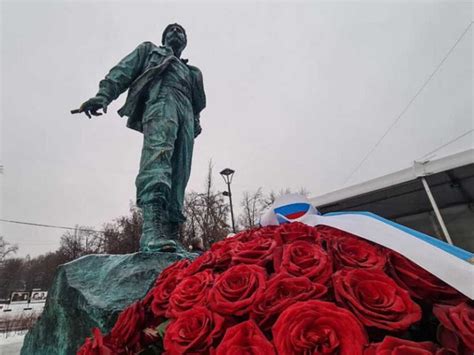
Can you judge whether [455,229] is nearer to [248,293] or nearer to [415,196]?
[415,196]

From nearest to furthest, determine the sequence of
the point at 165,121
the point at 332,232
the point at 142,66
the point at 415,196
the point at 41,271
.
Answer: the point at 332,232
the point at 165,121
the point at 142,66
the point at 415,196
the point at 41,271

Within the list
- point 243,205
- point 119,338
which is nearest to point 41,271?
point 243,205

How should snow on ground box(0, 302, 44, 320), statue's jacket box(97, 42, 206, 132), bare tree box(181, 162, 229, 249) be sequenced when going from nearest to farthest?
statue's jacket box(97, 42, 206, 132)
snow on ground box(0, 302, 44, 320)
bare tree box(181, 162, 229, 249)

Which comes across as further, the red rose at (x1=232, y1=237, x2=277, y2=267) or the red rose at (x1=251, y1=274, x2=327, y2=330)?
the red rose at (x1=232, y1=237, x2=277, y2=267)

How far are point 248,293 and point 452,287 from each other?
35 cm

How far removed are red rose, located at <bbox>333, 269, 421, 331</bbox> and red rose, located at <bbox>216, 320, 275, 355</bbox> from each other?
14 cm

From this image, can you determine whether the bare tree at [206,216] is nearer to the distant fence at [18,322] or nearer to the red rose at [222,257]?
the distant fence at [18,322]

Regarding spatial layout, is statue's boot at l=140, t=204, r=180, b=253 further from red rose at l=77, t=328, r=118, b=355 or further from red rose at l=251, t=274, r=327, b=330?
red rose at l=251, t=274, r=327, b=330

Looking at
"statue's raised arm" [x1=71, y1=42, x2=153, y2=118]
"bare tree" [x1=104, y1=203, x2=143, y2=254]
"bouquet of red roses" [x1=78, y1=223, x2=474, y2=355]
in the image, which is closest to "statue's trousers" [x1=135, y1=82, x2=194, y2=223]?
"statue's raised arm" [x1=71, y1=42, x2=153, y2=118]

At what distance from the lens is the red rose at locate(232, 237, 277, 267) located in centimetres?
62

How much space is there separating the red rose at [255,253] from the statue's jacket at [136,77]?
250 cm

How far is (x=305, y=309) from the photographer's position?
41 cm

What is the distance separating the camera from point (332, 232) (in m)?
0.81

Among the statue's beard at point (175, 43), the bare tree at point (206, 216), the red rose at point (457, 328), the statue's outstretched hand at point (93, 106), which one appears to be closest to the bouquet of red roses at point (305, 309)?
the red rose at point (457, 328)
